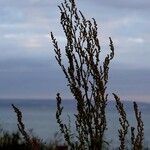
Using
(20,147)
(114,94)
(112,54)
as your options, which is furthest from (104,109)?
(20,147)

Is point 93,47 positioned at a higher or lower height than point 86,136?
higher

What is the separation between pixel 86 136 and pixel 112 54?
108 cm

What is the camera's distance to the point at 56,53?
786 cm

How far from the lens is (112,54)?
25.4 feet

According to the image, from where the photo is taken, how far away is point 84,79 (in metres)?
7.60

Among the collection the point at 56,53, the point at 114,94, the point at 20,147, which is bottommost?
the point at 20,147

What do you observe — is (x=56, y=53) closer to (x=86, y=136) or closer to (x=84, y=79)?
(x=84, y=79)

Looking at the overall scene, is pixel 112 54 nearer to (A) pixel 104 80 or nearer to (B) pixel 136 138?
(A) pixel 104 80

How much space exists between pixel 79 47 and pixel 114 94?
0.73m

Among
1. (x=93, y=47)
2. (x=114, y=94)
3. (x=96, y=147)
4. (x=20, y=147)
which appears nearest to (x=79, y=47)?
(x=93, y=47)

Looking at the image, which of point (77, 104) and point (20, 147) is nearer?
point (77, 104)

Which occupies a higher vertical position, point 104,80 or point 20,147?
point 104,80

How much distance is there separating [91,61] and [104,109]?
2.03 ft

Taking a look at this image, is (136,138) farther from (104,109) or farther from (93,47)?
(93,47)
